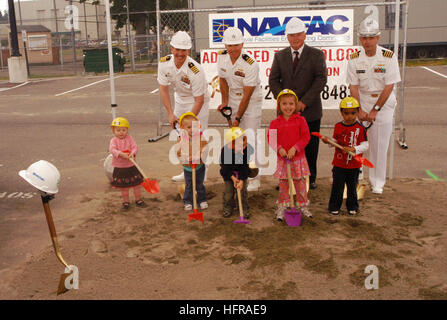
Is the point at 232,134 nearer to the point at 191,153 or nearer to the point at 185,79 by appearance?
the point at 191,153

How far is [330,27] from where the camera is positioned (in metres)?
8.68

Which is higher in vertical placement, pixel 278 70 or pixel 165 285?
pixel 278 70

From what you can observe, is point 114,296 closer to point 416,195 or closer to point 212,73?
point 416,195

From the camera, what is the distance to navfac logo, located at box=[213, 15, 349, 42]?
868cm

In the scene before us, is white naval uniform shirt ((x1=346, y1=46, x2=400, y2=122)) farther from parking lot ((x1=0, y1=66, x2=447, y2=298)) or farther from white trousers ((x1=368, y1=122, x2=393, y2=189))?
parking lot ((x1=0, y1=66, x2=447, y2=298))

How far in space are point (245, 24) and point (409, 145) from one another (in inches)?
152

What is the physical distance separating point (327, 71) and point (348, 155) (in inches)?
147

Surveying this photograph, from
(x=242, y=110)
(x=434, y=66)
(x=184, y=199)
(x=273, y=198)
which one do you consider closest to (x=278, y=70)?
(x=242, y=110)

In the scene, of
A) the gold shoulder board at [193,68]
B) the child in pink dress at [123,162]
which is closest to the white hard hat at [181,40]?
the gold shoulder board at [193,68]

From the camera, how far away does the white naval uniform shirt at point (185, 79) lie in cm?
625

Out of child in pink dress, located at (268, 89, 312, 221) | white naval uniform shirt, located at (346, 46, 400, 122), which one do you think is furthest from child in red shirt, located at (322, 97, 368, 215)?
white naval uniform shirt, located at (346, 46, 400, 122)

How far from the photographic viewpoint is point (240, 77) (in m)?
6.13

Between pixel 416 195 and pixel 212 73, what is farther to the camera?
pixel 212 73

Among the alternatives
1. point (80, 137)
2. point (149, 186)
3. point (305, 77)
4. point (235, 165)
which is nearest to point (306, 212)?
point (235, 165)
